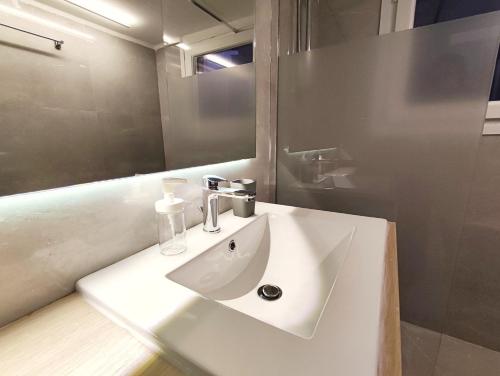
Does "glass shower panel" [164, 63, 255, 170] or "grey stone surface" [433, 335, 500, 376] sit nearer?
"glass shower panel" [164, 63, 255, 170]

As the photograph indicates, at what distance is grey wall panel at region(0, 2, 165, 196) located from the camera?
38 centimetres

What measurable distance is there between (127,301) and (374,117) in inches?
43.3

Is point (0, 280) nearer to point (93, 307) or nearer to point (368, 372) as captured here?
point (93, 307)

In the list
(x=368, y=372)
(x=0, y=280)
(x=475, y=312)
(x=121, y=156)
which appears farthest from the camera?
(x=475, y=312)

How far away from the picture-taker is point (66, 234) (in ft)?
1.49

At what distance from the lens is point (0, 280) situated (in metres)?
0.38

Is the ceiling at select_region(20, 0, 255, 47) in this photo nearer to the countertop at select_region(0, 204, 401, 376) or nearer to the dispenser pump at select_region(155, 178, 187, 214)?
the dispenser pump at select_region(155, 178, 187, 214)

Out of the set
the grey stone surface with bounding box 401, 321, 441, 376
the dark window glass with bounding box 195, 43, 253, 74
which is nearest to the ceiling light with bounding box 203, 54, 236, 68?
the dark window glass with bounding box 195, 43, 253, 74

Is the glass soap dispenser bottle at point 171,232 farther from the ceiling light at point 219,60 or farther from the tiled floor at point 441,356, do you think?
the tiled floor at point 441,356

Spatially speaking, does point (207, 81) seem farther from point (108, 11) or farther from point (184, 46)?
point (108, 11)

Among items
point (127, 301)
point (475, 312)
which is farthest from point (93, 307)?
point (475, 312)

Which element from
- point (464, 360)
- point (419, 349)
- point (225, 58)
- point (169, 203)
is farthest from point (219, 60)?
point (464, 360)

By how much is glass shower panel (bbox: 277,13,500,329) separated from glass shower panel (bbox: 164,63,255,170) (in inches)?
10.4

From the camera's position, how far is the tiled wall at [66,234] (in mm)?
391
